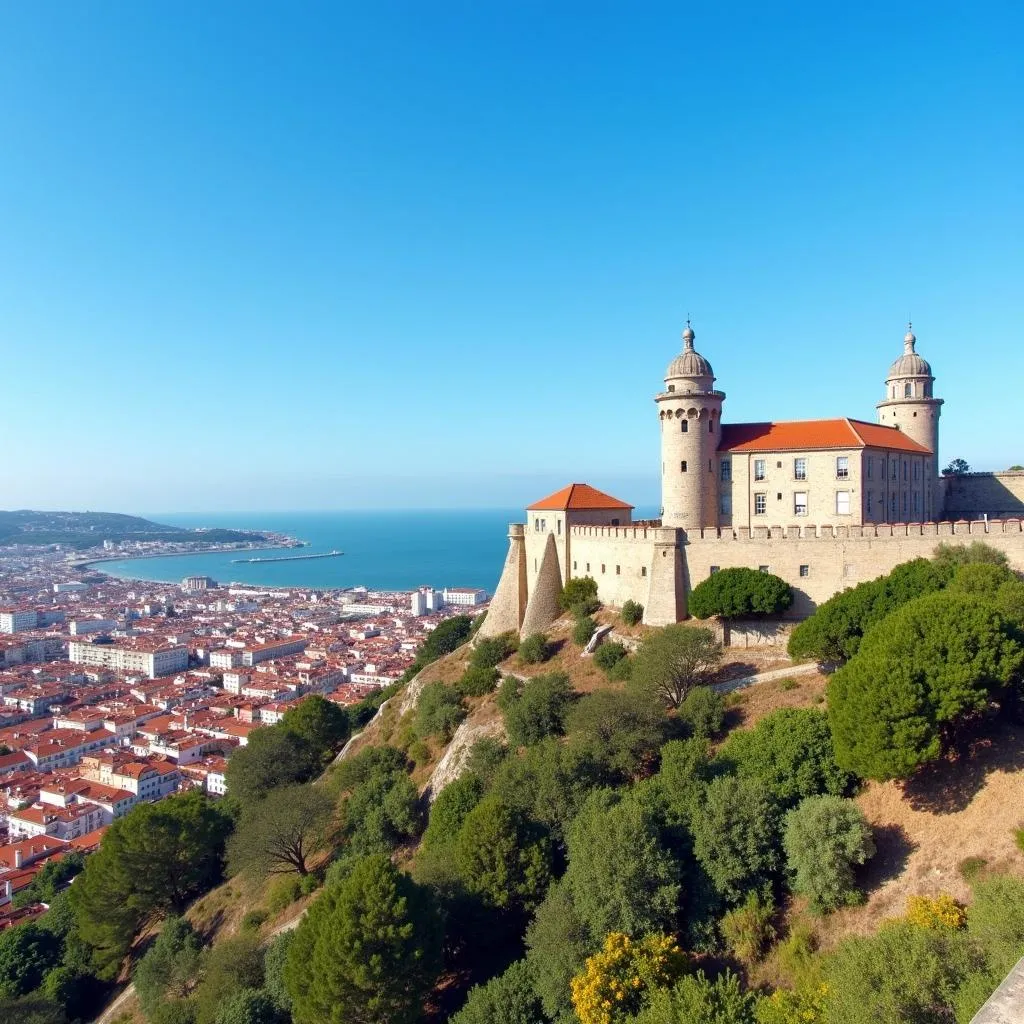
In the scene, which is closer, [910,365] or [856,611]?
[856,611]

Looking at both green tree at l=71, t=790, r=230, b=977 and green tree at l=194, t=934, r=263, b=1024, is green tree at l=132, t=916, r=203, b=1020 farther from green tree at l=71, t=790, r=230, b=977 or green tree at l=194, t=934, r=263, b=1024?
green tree at l=71, t=790, r=230, b=977

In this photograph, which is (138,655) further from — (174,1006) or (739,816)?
(739,816)

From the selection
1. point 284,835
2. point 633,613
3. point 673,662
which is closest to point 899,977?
point 673,662

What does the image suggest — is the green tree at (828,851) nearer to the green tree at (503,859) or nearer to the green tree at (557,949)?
the green tree at (557,949)

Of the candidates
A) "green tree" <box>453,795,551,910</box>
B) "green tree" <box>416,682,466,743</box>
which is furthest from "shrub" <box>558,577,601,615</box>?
"green tree" <box>453,795,551,910</box>

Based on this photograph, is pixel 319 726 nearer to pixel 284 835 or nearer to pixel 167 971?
pixel 284 835
